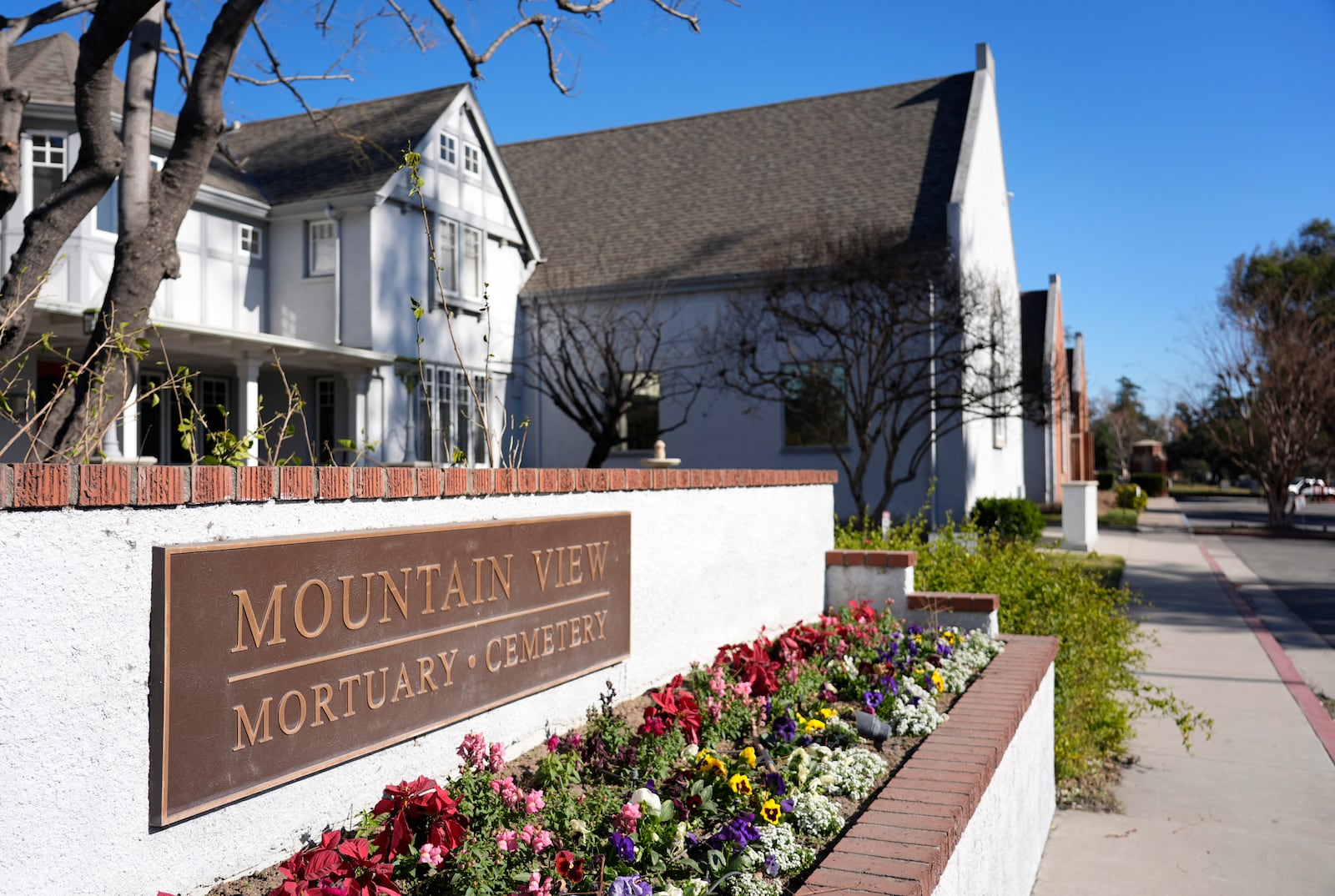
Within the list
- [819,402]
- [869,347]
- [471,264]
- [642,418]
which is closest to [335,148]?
[471,264]

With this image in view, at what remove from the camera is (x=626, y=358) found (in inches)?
876

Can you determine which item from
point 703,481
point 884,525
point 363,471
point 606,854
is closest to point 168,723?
point 363,471

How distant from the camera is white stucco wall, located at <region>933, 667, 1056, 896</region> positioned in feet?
12.5

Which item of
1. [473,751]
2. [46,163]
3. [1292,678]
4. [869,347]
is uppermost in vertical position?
[46,163]

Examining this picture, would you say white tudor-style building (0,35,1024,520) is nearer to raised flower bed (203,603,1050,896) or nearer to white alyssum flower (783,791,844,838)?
raised flower bed (203,603,1050,896)

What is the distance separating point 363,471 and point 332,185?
17.2 meters

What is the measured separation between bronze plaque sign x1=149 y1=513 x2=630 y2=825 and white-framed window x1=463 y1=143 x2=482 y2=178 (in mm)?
17551

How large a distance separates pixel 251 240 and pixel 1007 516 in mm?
15134

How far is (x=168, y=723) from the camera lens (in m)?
2.67

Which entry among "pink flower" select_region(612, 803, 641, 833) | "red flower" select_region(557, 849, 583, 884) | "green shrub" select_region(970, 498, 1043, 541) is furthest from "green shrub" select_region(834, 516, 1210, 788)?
"green shrub" select_region(970, 498, 1043, 541)

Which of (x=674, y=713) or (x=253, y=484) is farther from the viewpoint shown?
(x=674, y=713)

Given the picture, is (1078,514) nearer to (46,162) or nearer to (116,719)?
(46,162)

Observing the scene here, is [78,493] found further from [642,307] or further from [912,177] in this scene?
[912,177]

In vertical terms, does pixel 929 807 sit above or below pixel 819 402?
below
